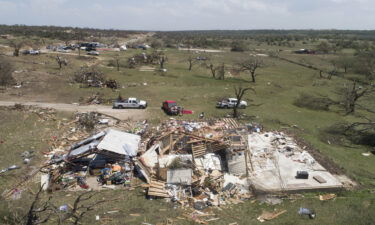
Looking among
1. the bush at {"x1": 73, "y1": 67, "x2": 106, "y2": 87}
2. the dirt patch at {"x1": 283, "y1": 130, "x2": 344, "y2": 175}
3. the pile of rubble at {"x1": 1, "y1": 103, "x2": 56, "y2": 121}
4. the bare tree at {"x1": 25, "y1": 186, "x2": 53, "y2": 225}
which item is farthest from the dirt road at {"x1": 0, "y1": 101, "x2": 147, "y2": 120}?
the dirt patch at {"x1": 283, "y1": 130, "x2": 344, "y2": 175}

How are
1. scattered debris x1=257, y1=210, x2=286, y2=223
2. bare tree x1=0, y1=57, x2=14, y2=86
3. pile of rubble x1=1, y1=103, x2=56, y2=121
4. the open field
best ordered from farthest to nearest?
bare tree x1=0, y1=57, x2=14, y2=86 → pile of rubble x1=1, y1=103, x2=56, y2=121 → the open field → scattered debris x1=257, y1=210, x2=286, y2=223

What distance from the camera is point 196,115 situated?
29203 mm

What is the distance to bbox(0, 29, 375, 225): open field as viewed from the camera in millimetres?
14281

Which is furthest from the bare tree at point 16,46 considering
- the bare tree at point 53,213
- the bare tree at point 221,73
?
the bare tree at point 53,213

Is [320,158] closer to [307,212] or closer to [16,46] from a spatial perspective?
[307,212]

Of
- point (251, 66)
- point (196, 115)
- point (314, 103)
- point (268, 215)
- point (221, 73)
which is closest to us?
point (268, 215)

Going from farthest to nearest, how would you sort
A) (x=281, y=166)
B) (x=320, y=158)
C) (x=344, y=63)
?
(x=344, y=63), (x=320, y=158), (x=281, y=166)

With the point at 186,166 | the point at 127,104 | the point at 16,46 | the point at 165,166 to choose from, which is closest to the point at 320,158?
the point at 186,166

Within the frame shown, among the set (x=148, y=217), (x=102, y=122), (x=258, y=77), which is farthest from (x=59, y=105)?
(x=258, y=77)

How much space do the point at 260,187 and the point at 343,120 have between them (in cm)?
2117

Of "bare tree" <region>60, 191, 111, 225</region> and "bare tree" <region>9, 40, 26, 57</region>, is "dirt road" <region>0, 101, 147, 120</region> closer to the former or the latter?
"bare tree" <region>60, 191, 111, 225</region>

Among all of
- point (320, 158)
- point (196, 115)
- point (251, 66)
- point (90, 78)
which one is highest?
point (251, 66)

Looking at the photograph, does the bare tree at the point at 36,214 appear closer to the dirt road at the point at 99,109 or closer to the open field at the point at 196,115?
the open field at the point at 196,115

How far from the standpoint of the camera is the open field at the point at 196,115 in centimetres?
1428
